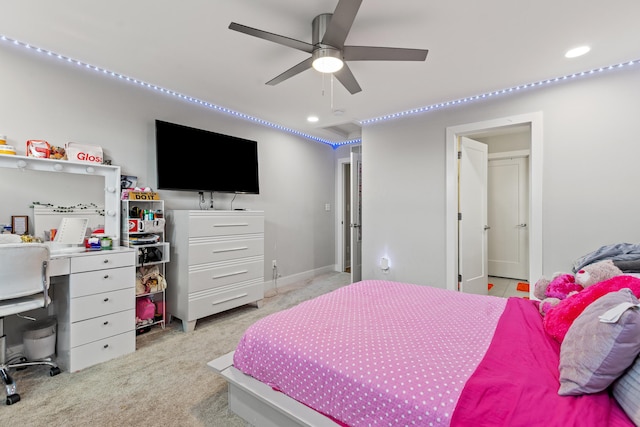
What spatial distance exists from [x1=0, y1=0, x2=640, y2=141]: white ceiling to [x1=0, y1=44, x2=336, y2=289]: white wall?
9.7 inches

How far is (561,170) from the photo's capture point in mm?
2775

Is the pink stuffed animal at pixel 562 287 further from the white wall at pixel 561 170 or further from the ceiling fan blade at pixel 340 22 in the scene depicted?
the ceiling fan blade at pixel 340 22

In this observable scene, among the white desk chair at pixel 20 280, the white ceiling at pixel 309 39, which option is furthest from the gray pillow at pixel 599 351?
the white desk chair at pixel 20 280

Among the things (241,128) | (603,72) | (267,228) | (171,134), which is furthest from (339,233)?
(603,72)

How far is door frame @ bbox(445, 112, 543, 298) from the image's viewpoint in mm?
2877

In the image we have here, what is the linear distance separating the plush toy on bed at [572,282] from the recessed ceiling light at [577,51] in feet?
5.25

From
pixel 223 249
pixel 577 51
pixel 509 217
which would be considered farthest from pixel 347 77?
pixel 509 217

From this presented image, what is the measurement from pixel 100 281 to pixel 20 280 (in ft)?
1.55

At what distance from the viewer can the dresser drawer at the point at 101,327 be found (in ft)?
7.01

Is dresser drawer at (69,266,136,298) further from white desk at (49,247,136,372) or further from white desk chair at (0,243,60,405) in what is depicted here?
white desk chair at (0,243,60,405)

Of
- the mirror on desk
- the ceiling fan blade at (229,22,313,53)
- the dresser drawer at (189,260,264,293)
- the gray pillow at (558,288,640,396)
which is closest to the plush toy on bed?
the gray pillow at (558,288,640,396)

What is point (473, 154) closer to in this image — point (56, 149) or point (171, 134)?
point (171, 134)

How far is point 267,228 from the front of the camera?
4.28m

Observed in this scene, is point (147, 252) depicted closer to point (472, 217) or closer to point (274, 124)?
point (274, 124)
